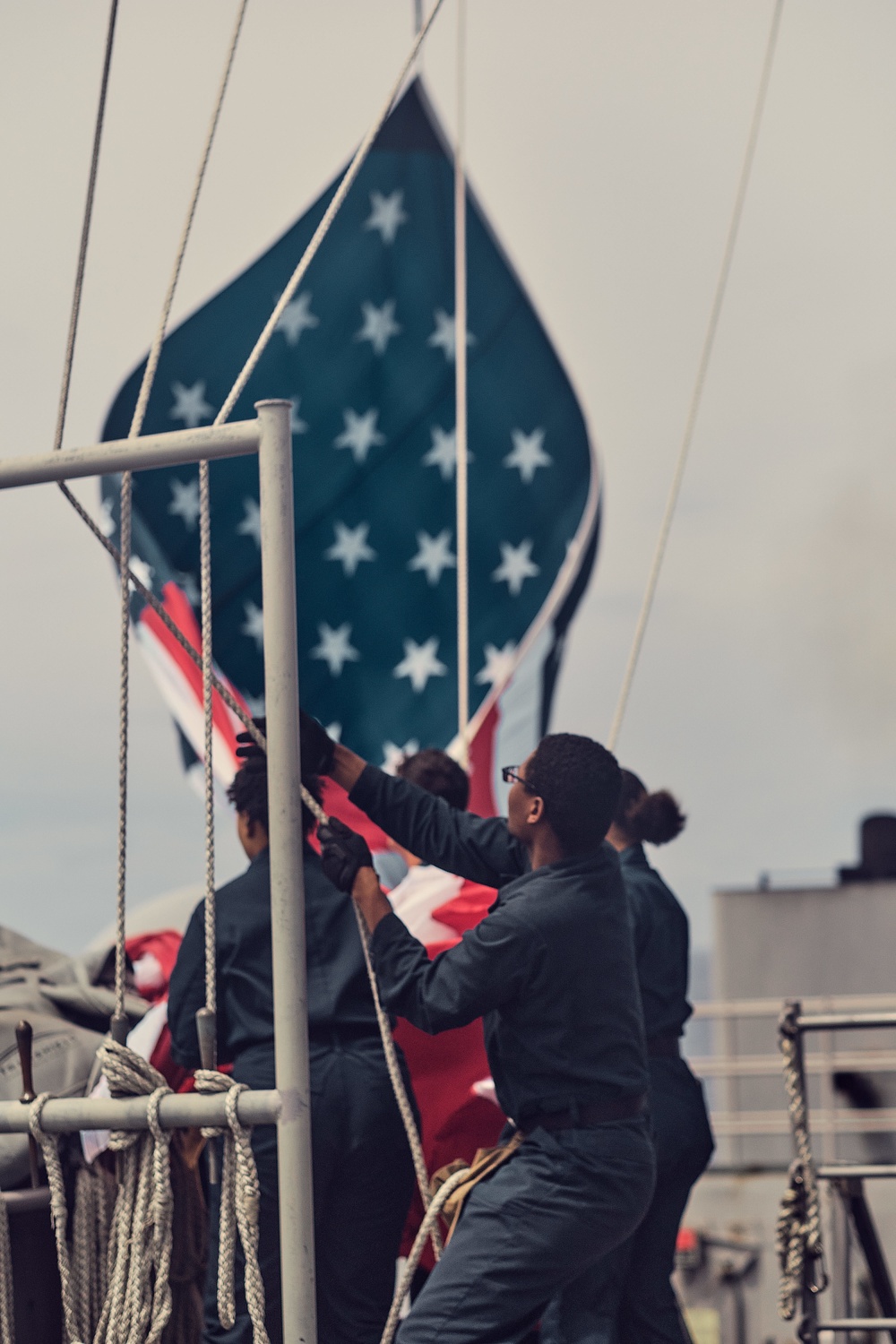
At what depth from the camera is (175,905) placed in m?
4.71

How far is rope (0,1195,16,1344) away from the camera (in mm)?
2648

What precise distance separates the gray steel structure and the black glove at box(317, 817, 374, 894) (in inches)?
11.5

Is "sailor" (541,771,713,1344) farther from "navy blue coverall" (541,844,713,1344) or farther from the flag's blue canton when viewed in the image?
the flag's blue canton

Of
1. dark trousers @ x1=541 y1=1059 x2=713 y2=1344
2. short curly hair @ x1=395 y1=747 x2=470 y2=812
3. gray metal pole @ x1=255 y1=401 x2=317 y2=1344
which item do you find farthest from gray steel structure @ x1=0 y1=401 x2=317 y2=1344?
short curly hair @ x1=395 y1=747 x2=470 y2=812

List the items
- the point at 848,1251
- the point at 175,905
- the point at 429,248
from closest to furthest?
the point at 848,1251 < the point at 175,905 < the point at 429,248

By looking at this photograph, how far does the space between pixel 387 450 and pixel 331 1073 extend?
624 cm

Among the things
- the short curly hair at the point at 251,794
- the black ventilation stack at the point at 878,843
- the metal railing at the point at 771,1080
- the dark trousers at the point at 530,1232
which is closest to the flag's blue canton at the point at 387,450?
the metal railing at the point at 771,1080

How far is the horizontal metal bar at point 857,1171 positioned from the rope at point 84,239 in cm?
251

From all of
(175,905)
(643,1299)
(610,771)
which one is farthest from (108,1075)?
(175,905)

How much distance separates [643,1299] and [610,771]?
1613 mm

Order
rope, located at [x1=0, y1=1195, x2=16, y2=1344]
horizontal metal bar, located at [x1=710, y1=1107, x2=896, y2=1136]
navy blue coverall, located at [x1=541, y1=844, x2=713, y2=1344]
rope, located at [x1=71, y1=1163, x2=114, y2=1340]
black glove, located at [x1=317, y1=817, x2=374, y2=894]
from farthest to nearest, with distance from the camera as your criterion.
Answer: horizontal metal bar, located at [x1=710, y1=1107, x2=896, y2=1136] < navy blue coverall, located at [x1=541, y1=844, x2=713, y2=1344] < rope, located at [x1=71, y1=1163, x2=114, y2=1340] < black glove, located at [x1=317, y1=817, x2=374, y2=894] < rope, located at [x1=0, y1=1195, x2=16, y2=1344]

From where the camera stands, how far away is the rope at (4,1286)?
2.65m

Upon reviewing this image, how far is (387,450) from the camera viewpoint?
29.8ft

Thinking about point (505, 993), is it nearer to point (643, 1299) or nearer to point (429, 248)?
point (643, 1299)
